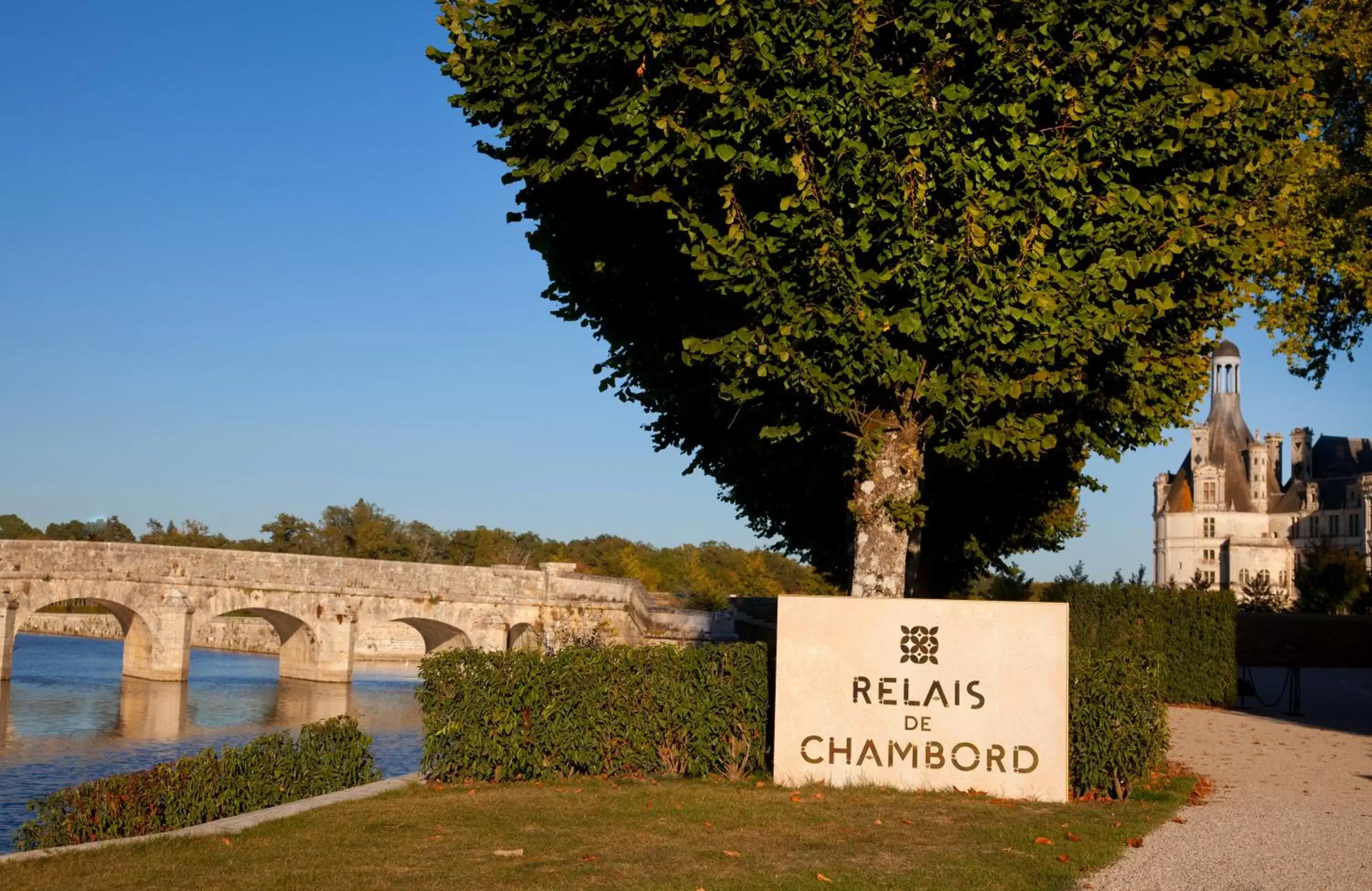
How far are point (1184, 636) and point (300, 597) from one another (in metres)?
24.6

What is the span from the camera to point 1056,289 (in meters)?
11.2

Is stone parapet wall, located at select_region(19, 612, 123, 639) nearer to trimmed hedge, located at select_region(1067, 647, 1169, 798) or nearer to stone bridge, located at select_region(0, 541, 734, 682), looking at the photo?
stone bridge, located at select_region(0, 541, 734, 682)

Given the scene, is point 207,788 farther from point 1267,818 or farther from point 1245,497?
point 1245,497

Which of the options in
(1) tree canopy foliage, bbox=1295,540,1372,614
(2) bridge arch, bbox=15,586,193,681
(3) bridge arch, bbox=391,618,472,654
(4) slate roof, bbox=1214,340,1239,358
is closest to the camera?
(2) bridge arch, bbox=15,586,193,681

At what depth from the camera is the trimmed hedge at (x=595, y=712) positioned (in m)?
11.8

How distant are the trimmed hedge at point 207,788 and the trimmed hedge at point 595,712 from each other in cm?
130

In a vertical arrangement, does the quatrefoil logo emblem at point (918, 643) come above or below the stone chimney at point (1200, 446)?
below

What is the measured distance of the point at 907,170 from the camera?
1056 cm

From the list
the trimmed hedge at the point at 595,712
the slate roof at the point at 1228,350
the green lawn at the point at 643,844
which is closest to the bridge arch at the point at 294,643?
the trimmed hedge at the point at 595,712

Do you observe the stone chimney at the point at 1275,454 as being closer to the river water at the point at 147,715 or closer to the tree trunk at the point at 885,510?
the river water at the point at 147,715

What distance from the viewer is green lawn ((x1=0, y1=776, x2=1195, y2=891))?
7.54 meters

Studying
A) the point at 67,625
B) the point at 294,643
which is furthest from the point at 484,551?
the point at 294,643

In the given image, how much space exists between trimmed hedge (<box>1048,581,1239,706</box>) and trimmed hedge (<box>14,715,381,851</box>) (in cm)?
1566

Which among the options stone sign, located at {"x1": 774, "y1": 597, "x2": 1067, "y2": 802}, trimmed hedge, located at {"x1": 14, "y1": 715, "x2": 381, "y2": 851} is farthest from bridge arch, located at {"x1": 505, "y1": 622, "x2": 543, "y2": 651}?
stone sign, located at {"x1": 774, "y1": 597, "x2": 1067, "y2": 802}
